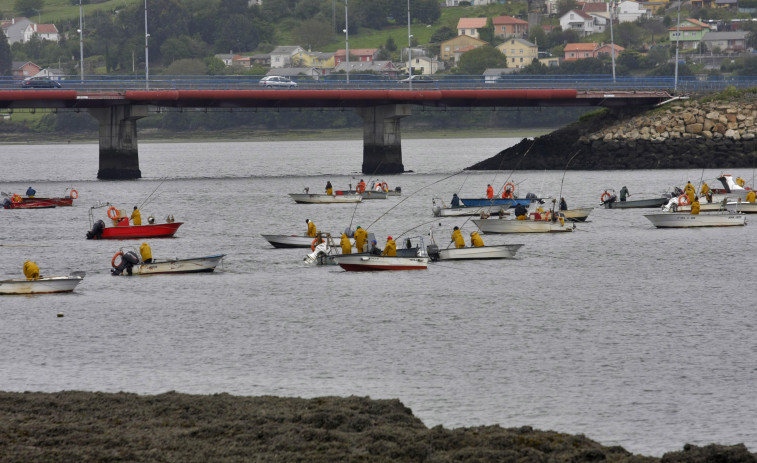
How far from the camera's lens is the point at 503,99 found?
11725cm

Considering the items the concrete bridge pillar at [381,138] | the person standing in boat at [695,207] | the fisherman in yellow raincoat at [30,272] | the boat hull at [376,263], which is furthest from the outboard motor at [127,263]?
the concrete bridge pillar at [381,138]

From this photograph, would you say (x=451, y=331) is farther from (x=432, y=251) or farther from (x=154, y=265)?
(x=154, y=265)

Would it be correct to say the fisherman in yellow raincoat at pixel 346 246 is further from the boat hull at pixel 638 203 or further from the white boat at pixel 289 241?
the boat hull at pixel 638 203

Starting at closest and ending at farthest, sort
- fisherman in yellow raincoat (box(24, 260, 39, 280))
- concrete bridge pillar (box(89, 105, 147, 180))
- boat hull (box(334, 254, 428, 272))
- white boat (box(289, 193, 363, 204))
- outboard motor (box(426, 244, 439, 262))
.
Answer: fisherman in yellow raincoat (box(24, 260, 39, 280))
boat hull (box(334, 254, 428, 272))
outboard motor (box(426, 244, 439, 262))
white boat (box(289, 193, 363, 204))
concrete bridge pillar (box(89, 105, 147, 180))

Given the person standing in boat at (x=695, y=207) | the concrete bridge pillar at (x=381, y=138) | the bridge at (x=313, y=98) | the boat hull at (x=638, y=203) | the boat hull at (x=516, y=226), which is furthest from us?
the concrete bridge pillar at (x=381, y=138)

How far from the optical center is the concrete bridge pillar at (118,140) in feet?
375

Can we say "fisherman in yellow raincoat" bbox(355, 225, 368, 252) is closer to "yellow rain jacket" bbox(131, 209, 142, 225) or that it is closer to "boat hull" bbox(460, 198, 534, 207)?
"yellow rain jacket" bbox(131, 209, 142, 225)

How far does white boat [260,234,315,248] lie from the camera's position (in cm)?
6388

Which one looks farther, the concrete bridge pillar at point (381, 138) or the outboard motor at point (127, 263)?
the concrete bridge pillar at point (381, 138)

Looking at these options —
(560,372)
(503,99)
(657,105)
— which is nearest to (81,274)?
(560,372)

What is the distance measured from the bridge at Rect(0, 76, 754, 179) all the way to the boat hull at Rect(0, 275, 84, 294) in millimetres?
61442

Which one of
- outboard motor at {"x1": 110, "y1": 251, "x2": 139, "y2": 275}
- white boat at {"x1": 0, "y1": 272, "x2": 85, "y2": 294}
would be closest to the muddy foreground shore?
white boat at {"x1": 0, "y1": 272, "x2": 85, "y2": 294}

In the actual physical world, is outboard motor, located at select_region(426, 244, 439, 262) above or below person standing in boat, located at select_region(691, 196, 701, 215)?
below

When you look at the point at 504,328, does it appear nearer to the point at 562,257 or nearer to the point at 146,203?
the point at 562,257
